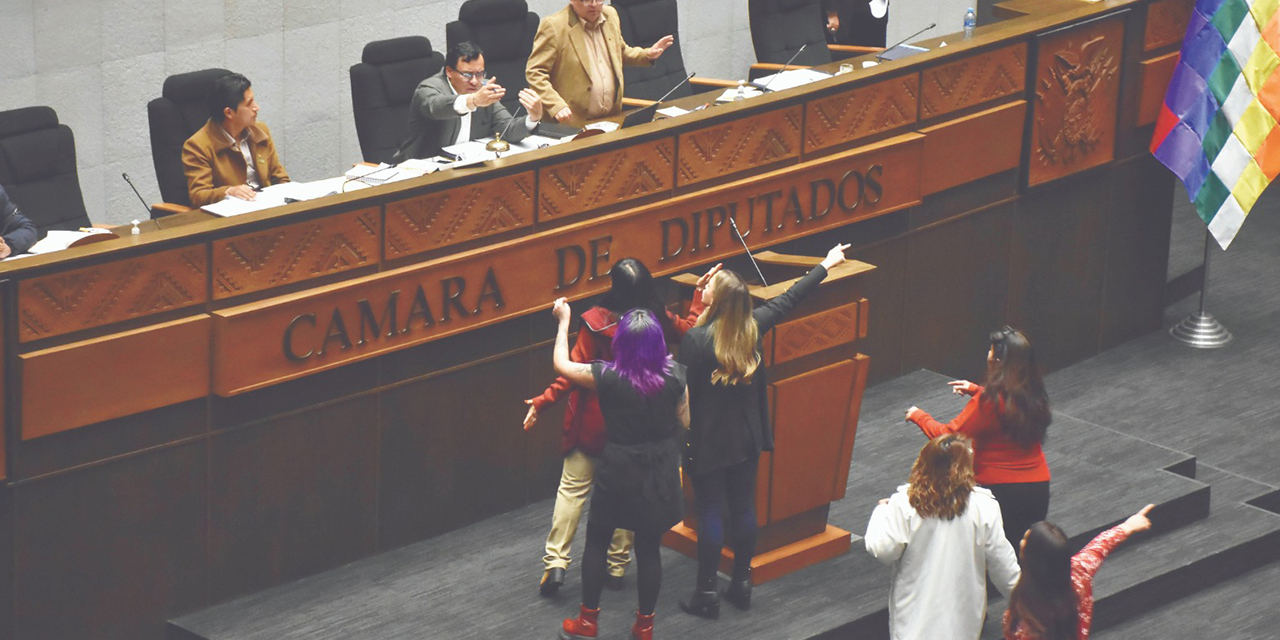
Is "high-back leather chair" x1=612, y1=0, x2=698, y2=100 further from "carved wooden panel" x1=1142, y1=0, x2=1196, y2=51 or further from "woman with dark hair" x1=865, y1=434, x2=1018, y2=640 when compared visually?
"woman with dark hair" x1=865, y1=434, x2=1018, y2=640

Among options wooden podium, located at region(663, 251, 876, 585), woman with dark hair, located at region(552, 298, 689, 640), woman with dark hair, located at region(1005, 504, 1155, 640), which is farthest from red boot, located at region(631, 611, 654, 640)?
woman with dark hair, located at region(1005, 504, 1155, 640)

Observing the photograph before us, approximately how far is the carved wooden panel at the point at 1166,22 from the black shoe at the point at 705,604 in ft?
12.6

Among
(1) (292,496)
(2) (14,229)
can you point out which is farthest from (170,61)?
(1) (292,496)

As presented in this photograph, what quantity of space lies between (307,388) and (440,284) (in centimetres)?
58

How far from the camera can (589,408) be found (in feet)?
20.3

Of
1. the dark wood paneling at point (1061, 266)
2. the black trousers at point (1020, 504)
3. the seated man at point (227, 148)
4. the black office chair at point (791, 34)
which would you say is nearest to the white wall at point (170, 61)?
the black office chair at point (791, 34)

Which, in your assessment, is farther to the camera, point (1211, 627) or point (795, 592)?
point (1211, 627)

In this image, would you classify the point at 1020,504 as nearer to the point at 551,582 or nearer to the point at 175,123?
the point at 551,582

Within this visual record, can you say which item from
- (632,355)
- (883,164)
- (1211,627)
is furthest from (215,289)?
(1211,627)

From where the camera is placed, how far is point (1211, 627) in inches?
277

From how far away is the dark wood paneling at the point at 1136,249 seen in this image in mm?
9133

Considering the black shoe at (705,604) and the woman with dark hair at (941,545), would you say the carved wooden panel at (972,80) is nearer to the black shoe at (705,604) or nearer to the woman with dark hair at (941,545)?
the black shoe at (705,604)

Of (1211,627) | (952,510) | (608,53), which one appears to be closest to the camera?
(952,510)

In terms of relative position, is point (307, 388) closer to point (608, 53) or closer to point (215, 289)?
point (215, 289)
